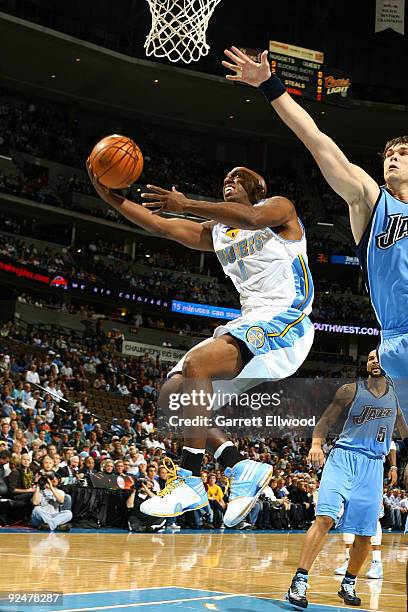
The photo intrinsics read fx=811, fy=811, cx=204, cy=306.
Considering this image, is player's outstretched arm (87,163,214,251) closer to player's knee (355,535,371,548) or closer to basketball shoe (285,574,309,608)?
basketball shoe (285,574,309,608)

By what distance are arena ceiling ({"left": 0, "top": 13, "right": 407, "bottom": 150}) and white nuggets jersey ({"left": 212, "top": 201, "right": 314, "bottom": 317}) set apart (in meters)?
25.3

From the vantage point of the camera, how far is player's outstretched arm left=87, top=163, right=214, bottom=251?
4.95m

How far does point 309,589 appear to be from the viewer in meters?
8.11

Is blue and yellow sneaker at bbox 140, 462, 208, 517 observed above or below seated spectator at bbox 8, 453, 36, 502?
above

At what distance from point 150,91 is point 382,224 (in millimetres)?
30895

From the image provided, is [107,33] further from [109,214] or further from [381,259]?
[381,259]

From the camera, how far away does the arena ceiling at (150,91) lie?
29797mm

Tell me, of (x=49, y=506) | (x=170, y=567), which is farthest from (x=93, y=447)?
(x=170, y=567)

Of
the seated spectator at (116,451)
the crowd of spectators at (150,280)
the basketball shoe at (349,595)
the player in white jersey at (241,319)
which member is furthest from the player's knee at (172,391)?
the crowd of spectators at (150,280)

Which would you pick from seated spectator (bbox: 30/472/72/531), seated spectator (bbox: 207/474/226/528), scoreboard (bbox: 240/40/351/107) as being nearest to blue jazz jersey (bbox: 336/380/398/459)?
seated spectator (bbox: 30/472/72/531)

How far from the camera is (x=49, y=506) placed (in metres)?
13.2

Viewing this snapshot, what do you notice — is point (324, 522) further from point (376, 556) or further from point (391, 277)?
point (391, 277)

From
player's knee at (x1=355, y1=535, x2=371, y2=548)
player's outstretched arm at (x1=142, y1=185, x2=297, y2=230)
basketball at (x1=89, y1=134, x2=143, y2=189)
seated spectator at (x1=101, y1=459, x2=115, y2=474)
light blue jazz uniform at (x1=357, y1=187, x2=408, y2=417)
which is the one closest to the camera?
light blue jazz uniform at (x1=357, y1=187, x2=408, y2=417)

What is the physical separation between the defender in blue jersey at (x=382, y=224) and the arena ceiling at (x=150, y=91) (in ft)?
86.7
